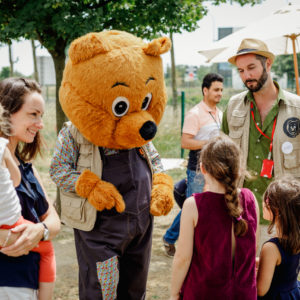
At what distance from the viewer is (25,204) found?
6.26 feet

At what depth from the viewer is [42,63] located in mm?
22078

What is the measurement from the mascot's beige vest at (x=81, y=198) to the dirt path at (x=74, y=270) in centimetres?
129

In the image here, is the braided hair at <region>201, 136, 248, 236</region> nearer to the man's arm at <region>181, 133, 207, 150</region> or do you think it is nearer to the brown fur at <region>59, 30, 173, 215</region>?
the brown fur at <region>59, 30, 173, 215</region>

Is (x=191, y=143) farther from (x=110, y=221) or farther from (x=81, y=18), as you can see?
(x=110, y=221)

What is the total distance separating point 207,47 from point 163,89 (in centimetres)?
281

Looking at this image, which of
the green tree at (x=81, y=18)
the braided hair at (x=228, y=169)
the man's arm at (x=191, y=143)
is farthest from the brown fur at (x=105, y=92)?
the man's arm at (x=191, y=143)

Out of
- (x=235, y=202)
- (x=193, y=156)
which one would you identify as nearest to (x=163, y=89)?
(x=235, y=202)

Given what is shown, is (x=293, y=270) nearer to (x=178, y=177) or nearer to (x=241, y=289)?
(x=241, y=289)

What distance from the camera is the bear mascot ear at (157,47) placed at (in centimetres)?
259

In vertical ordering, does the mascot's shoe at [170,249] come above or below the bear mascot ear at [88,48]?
below

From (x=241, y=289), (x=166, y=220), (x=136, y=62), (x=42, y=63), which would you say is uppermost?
(x=42, y=63)

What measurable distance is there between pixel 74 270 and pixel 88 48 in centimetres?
256

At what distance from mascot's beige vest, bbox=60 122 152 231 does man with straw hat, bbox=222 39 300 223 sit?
125cm

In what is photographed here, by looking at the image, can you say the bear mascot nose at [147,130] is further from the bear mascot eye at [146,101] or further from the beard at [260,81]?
the beard at [260,81]
